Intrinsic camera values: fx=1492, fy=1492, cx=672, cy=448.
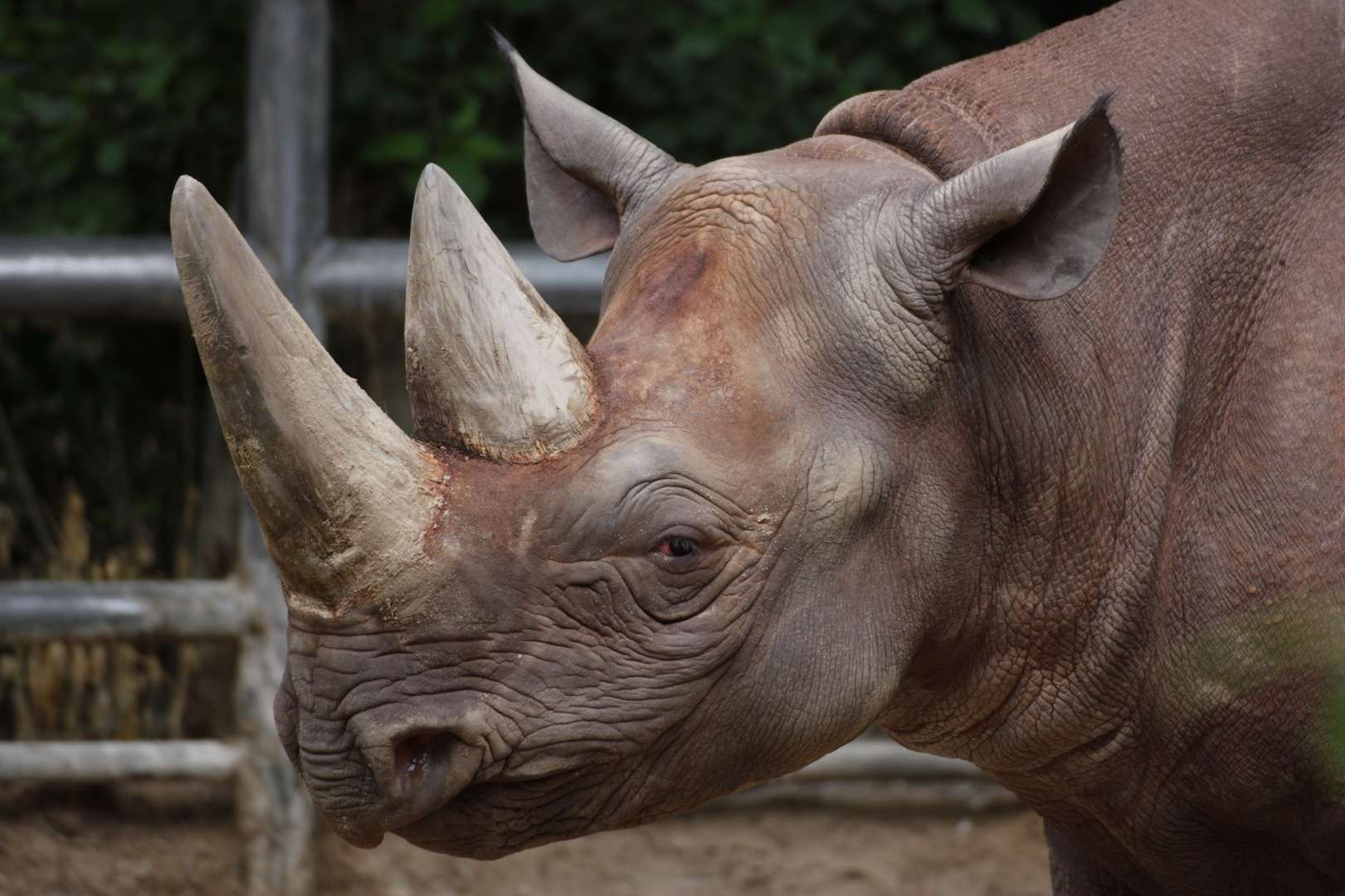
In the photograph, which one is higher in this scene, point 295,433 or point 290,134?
point 295,433

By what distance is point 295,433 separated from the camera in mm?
1914

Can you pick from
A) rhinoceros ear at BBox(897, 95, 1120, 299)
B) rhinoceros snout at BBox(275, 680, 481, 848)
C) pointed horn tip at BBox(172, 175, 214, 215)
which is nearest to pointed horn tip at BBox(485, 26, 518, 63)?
rhinoceros ear at BBox(897, 95, 1120, 299)

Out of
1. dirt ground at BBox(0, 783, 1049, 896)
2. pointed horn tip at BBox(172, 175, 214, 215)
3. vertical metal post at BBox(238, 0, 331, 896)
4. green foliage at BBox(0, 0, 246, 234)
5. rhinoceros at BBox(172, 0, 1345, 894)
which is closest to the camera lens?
pointed horn tip at BBox(172, 175, 214, 215)

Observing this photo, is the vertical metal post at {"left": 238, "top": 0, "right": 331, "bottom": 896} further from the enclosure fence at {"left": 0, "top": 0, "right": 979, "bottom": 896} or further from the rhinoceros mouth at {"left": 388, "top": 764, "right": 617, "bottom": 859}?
the rhinoceros mouth at {"left": 388, "top": 764, "right": 617, "bottom": 859}

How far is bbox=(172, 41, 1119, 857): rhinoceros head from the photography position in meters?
1.95

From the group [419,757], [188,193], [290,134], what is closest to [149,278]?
[290,134]

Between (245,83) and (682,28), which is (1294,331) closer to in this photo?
(682,28)

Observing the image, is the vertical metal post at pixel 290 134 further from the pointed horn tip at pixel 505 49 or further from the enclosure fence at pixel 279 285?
the pointed horn tip at pixel 505 49

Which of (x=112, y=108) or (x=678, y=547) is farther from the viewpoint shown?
(x=112, y=108)

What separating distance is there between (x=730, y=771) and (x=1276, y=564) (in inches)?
35.4

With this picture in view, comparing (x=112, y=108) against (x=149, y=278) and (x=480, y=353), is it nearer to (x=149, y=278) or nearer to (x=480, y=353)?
(x=149, y=278)

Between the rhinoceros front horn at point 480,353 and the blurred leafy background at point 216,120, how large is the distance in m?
2.63

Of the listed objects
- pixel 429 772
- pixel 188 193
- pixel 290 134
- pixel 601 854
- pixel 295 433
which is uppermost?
pixel 188 193

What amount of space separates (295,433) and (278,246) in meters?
2.68
